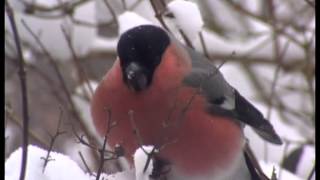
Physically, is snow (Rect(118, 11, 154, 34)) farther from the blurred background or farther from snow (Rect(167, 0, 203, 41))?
snow (Rect(167, 0, 203, 41))

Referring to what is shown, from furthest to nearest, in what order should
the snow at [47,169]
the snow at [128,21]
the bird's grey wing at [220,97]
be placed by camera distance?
the snow at [128,21] < the bird's grey wing at [220,97] < the snow at [47,169]

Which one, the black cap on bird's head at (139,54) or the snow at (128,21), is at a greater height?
the snow at (128,21)

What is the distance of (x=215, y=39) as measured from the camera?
3.40 metres

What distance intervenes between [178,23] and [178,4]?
59mm

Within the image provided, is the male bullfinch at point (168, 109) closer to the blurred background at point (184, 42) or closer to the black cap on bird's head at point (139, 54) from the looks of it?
the black cap on bird's head at point (139, 54)

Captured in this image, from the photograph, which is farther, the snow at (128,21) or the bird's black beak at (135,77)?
the snow at (128,21)

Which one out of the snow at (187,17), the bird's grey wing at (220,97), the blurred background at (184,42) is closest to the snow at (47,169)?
the blurred background at (184,42)

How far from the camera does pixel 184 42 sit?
2.18 m

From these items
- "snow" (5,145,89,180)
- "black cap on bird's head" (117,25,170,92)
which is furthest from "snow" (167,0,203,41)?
"snow" (5,145,89,180)

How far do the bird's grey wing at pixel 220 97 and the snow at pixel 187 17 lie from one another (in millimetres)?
77

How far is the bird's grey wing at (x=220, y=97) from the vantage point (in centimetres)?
183

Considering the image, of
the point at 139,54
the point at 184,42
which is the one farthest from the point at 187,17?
the point at 139,54

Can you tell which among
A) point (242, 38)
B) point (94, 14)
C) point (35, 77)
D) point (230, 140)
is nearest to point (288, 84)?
point (242, 38)

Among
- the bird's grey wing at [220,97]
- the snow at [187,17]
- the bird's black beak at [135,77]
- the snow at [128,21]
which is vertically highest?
the snow at [128,21]
